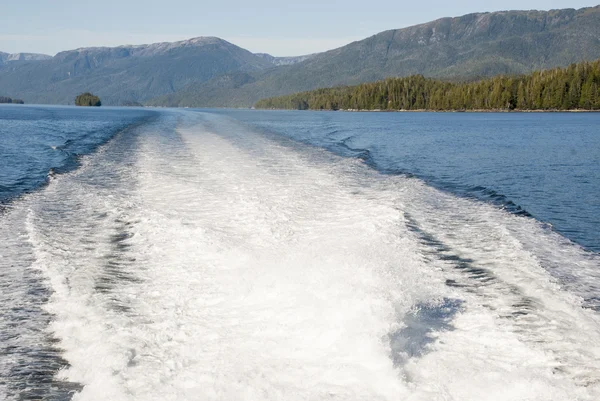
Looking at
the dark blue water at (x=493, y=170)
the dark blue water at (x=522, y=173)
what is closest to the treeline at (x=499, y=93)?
the dark blue water at (x=522, y=173)

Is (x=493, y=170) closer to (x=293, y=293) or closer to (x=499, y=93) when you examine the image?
(x=293, y=293)

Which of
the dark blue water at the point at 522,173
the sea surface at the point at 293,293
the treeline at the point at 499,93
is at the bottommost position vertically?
the dark blue water at the point at 522,173

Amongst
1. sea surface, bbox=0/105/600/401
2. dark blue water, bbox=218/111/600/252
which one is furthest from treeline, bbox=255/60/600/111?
sea surface, bbox=0/105/600/401

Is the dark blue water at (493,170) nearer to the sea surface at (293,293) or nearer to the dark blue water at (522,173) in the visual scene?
the dark blue water at (522,173)

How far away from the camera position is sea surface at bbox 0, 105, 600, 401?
202 inches

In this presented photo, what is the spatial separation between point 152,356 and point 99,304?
1.77 metres

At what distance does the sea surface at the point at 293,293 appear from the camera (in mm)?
5133

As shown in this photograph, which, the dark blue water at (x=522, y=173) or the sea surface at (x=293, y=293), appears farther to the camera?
the dark blue water at (x=522, y=173)

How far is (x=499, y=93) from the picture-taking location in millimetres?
142250

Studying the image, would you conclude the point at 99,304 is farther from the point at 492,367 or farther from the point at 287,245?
the point at 492,367

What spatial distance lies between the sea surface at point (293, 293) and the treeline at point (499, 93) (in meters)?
131

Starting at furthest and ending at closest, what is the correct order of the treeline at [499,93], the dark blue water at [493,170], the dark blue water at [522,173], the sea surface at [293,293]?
1. the treeline at [499,93]
2. the dark blue water at [493,170]
3. the dark blue water at [522,173]
4. the sea surface at [293,293]

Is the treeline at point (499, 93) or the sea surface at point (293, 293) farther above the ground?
the treeline at point (499, 93)

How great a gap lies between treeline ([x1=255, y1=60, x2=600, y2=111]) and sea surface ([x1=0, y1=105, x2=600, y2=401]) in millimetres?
130863
